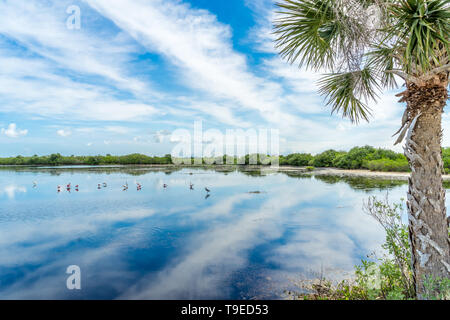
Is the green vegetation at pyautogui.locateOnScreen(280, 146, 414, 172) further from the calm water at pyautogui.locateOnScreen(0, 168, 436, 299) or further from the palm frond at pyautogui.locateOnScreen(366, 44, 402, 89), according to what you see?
the palm frond at pyautogui.locateOnScreen(366, 44, 402, 89)

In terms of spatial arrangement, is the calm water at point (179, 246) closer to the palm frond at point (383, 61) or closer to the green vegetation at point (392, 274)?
the green vegetation at point (392, 274)

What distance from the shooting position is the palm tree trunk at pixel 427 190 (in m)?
3.16

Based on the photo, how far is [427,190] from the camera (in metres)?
3.21

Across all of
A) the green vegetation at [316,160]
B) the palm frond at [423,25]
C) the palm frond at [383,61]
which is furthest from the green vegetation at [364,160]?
the palm frond at [423,25]

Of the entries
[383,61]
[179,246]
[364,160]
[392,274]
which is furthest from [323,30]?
[364,160]

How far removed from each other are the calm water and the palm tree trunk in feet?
11.7

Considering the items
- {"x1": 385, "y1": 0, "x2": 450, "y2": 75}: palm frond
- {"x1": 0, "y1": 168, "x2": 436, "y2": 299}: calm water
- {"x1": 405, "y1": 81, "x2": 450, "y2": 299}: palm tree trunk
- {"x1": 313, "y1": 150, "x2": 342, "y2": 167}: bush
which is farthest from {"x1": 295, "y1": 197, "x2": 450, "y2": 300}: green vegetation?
{"x1": 313, "y1": 150, "x2": 342, "y2": 167}: bush

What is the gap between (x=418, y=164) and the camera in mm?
3297

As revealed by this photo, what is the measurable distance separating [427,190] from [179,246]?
9.36 metres

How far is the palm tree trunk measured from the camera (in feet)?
10.4

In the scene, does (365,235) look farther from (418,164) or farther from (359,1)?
(359,1)

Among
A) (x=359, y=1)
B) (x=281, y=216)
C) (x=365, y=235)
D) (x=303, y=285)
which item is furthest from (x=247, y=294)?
(x=281, y=216)

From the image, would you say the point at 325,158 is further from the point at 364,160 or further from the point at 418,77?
the point at 418,77

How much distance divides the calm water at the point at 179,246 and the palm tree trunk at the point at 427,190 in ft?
11.7
